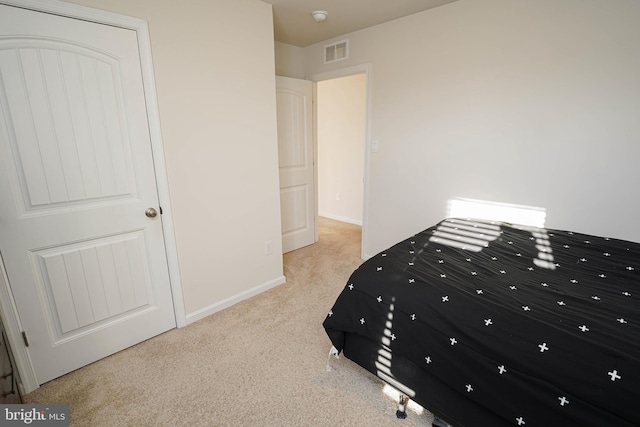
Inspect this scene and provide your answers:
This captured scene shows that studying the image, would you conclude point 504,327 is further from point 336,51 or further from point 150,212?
point 336,51

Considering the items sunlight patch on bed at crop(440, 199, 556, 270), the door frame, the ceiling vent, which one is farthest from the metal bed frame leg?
the ceiling vent

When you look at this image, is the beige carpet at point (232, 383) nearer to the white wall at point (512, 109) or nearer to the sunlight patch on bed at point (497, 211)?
the sunlight patch on bed at point (497, 211)

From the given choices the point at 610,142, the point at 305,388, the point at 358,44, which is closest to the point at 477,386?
the point at 305,388

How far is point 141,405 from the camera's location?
1.61m

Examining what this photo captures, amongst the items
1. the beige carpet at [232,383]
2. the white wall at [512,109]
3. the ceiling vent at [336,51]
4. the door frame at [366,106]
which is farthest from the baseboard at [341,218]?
the beige carpet at [232,383]

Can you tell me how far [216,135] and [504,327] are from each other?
2116 mm

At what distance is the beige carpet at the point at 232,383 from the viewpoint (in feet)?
5.04

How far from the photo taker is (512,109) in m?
2.30

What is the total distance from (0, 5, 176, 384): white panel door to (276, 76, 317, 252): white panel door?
1664 millimetres

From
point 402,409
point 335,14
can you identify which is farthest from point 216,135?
point 402,409

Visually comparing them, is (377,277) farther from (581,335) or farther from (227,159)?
(227,159)

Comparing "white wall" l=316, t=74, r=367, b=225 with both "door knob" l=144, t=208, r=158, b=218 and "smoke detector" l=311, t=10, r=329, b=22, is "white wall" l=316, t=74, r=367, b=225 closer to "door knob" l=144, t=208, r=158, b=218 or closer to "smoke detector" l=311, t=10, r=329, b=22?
"smoke detector" l=311, t=10, r=329, b=22

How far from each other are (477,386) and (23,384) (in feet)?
7.74

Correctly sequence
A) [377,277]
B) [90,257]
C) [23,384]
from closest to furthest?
[377,277] → [23,384] → [90,257]
